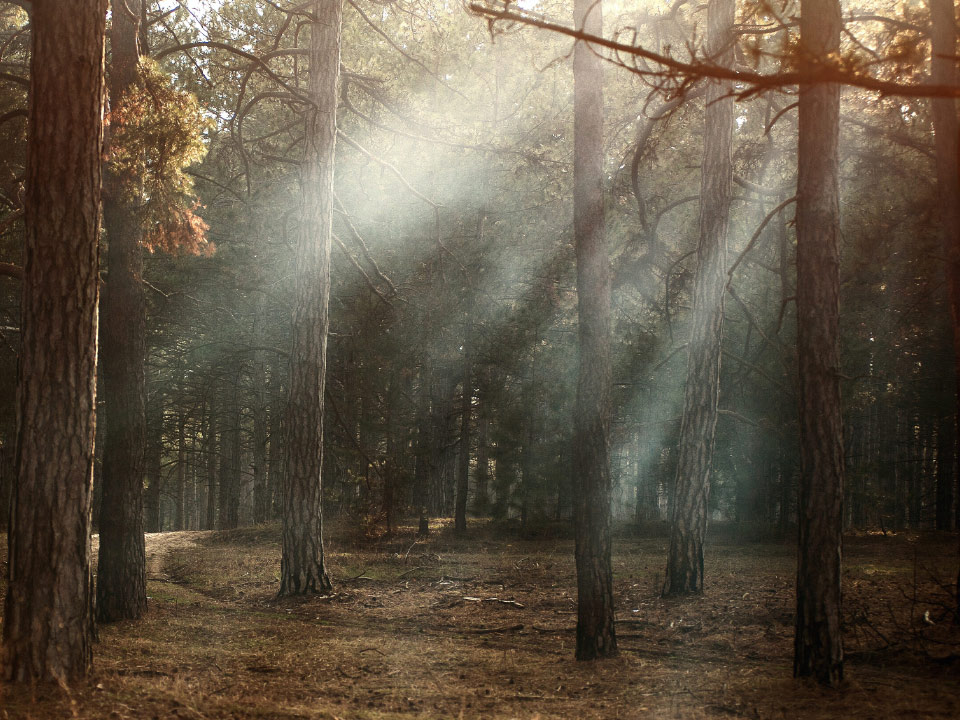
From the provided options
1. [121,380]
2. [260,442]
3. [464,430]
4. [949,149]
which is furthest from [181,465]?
[949,149]

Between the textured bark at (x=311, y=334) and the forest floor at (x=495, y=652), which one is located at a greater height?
the textured bark at (x=311, y=334)

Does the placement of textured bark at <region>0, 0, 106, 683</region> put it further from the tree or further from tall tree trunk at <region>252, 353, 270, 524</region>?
tall tree trunk at <region>252, 353, 270, 524</region>

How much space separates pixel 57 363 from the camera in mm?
5660

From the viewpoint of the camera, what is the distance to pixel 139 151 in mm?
8398

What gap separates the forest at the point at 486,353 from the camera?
578cm

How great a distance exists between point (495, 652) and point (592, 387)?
291 centimetres

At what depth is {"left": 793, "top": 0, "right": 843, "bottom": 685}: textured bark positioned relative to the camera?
6.48 metres

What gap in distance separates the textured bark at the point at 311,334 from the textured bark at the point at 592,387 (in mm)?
5030

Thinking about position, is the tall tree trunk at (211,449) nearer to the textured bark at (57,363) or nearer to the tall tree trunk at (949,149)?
the textured bark at (57,363)

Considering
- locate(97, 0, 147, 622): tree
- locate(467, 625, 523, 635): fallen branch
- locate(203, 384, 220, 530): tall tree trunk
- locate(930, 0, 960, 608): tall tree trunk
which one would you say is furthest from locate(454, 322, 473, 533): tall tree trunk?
locate(930, 0, 960, 608): tall tree trunk

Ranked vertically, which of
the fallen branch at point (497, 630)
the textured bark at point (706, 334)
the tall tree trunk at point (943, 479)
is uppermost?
the textured bark at point (706, 334)

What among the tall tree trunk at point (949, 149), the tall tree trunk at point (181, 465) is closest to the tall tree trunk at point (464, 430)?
the tall tree trunk at point (181, 465)

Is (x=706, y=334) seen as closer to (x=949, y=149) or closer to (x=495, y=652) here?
(x=949, y=149)

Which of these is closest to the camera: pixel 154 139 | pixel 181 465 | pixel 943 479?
pixel 154 139
